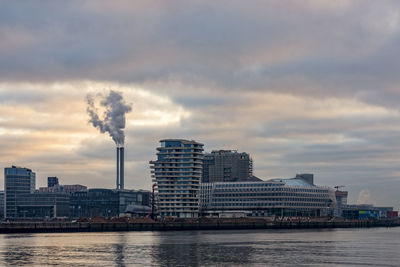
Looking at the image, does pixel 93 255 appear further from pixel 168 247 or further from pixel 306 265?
pixel 306 265

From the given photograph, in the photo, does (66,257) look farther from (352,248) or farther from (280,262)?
(352,248)

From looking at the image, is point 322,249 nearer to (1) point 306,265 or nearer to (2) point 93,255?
(1) point 306,265

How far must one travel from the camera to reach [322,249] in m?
152

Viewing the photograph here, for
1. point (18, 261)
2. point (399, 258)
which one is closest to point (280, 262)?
point (399, 258)

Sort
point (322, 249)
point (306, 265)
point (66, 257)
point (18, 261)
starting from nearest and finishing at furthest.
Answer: point (306, 265) < point (18, 261) < point (66, 257) < point (322, 249)

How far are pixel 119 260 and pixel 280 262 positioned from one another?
94.4ft

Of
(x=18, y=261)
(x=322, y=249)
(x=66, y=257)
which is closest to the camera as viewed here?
(x=18, y=261)

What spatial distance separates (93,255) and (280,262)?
38212mm

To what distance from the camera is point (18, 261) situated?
406ft

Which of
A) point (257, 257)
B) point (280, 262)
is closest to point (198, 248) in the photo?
point (257, 257)

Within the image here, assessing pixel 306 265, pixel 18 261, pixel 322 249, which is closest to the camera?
pixel 306 265

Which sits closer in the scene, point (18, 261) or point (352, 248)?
point (18, 261)

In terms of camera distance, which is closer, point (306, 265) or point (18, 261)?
point (306, 265)

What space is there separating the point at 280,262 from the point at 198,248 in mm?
36066
